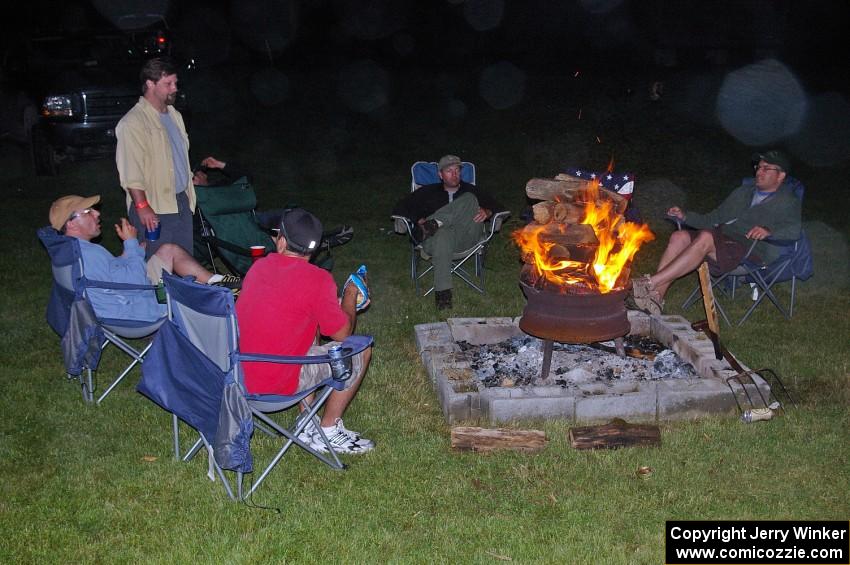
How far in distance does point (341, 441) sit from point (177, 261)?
179 centimetres

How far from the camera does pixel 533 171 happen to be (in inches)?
516

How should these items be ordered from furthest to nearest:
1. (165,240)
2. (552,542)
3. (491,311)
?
1. (491,311)
2. (165,240)
3. (552,542)

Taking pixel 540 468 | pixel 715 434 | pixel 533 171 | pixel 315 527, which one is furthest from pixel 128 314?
pixel 533 171

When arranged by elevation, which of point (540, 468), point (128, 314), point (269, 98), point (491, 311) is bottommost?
point (269, 98)

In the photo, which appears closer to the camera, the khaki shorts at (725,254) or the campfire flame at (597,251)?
the campfire flame at (597,251)

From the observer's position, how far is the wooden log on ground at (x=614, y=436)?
4.54 metres

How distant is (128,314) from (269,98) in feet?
47.6

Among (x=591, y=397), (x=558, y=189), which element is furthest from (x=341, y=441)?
(x=558, y=189)

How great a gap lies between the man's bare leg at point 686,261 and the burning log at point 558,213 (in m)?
1.23

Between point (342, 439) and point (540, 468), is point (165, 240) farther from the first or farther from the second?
point (540, 468)

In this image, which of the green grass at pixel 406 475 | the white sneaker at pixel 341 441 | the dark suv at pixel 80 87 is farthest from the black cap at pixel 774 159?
the dark suv at pixel 80 87

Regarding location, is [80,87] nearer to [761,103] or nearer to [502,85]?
[502,85]

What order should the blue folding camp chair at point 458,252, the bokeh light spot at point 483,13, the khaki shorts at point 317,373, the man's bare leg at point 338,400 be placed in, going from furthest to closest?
the bokeh light spot at point 483,13
the blue folding camp chair at point 458,252
the man's bare leg at point 338,400
the khaki shorts at point 317,373

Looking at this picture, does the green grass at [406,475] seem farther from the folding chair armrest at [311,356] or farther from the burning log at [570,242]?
the burning log at [570,242]
